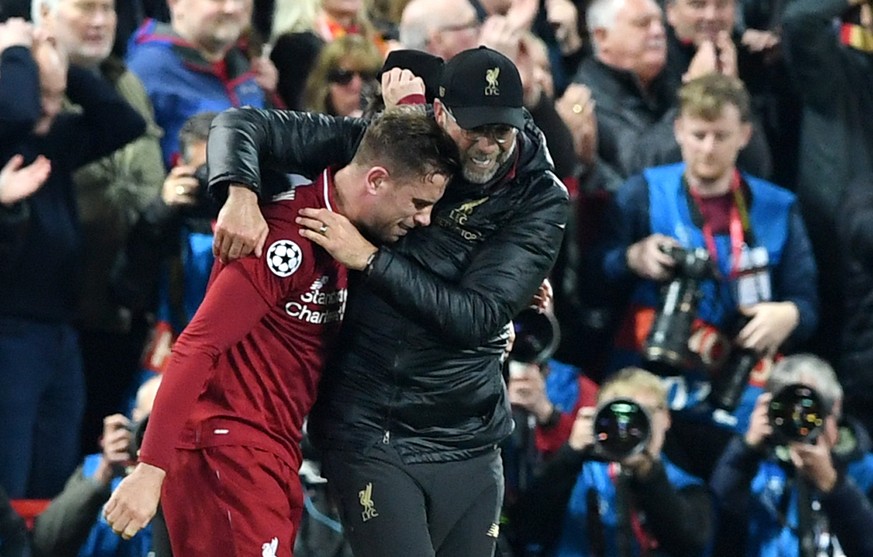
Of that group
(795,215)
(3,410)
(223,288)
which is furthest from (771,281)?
(223,288)

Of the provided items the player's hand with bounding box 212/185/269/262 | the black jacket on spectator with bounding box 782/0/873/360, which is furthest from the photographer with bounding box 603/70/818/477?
the player's hand with bounding box 212/185/269/262

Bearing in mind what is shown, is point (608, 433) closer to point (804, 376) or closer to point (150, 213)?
point (804, 376)

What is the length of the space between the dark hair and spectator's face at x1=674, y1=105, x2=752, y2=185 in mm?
2490

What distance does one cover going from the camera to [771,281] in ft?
20.8

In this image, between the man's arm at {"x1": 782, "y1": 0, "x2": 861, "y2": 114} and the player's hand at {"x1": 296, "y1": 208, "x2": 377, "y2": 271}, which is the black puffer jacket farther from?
the man's arm at {"x1": 782, "y1": 0, "x2": 861, "y2": 114}

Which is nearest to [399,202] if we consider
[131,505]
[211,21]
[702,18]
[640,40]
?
A: [131,505]

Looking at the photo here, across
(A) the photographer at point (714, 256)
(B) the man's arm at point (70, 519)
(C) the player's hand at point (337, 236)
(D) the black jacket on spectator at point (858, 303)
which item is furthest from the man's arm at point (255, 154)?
(D) the black jacket on spectator at point (858, 303)

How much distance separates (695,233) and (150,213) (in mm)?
1879

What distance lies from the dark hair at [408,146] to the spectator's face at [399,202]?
2 cm

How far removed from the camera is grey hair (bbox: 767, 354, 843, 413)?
18.7 ft

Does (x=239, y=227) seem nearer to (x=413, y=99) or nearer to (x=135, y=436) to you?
(x=413, y=99)

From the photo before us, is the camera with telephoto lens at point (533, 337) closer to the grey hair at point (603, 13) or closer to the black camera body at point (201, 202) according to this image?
the black camera body at point (201, 202)

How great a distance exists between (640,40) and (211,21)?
1.77 m

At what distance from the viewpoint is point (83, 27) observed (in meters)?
5.89
